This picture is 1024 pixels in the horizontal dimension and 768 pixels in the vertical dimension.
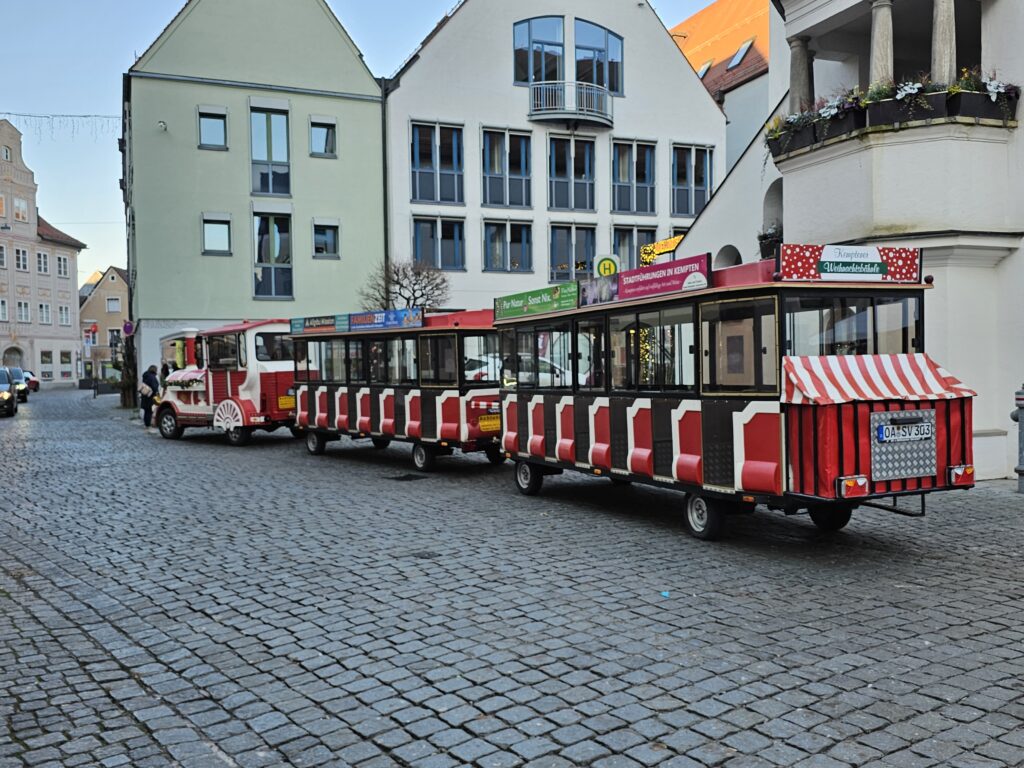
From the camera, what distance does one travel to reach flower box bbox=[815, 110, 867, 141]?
12883mm

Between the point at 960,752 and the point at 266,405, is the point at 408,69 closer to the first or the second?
the point at 266,405

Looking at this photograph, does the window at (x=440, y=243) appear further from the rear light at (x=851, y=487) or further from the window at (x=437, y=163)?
the rear light at (x=851, y=487)

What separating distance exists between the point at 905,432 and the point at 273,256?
28.2 metres

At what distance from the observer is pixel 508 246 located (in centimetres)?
3531

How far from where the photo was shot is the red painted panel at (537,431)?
38.5 ft

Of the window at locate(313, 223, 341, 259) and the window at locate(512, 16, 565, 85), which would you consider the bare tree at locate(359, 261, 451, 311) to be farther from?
the window at locate(512, 16, 565, 85)

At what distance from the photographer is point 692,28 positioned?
161 ft

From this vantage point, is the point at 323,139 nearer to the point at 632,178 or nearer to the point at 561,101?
the point at 561,101

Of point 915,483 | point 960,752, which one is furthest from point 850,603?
point 960,752

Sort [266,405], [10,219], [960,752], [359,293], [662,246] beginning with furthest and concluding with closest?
[10,219] < [359,293] < [662,246] < [266,405] < [960,752]

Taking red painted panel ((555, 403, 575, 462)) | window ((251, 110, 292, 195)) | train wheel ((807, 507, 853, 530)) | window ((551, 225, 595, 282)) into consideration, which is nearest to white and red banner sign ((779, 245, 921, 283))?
train wheel ((807, 507, 853, 530))

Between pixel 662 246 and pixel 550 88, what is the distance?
576 inches

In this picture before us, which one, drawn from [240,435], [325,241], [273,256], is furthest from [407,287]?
[240,435]

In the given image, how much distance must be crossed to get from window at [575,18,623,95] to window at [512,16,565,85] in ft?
Result: 2.71
